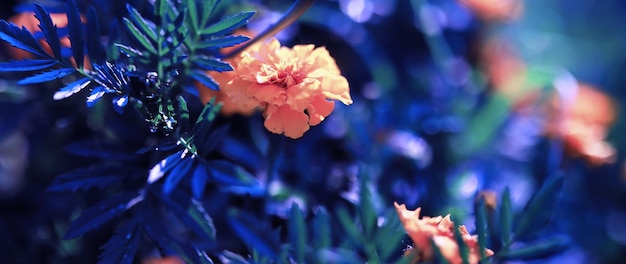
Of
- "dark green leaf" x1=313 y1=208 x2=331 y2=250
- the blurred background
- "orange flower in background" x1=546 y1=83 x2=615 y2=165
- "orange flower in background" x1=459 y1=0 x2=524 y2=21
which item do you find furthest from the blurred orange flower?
"orange flower in background" x1=459 y1=0 x2=524 y2=21

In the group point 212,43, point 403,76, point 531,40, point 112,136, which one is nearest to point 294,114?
point 212,43

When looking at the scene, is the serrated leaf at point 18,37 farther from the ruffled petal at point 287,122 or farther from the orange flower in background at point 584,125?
the orange flower in background at point 584,125

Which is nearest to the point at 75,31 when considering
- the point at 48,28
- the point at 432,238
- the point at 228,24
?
the point at 48,28

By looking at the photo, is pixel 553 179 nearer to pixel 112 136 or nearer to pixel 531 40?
pixel 112 136

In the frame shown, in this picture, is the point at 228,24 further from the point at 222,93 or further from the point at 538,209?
the point at 538,209

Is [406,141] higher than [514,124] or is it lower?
lower

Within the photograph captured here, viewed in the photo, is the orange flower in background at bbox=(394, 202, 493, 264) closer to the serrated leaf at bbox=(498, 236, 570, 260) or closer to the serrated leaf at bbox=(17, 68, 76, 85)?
the serrated leaf at bbox=(498, 236, 570, 260)
